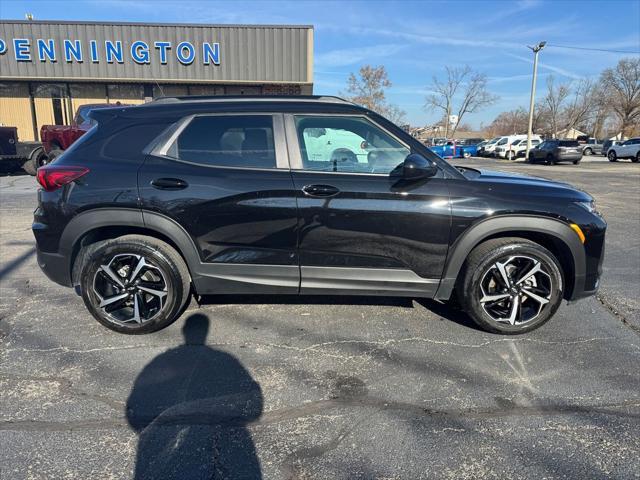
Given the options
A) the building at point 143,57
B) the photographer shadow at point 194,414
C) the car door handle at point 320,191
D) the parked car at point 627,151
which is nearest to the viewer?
the photographer shadow at point 194,414

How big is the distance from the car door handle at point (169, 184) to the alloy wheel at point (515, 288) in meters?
2.47

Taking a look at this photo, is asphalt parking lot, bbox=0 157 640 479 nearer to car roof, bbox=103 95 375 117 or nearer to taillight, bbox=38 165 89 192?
taillight, bbox=38 165 89 192

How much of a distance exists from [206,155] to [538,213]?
8.64 ft

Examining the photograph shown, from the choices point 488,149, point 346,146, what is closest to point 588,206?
point 346,146

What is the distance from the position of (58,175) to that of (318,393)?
2567 millimetres

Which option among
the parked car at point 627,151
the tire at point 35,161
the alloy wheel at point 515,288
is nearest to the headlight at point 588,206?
the alloy wheel at point 515,288

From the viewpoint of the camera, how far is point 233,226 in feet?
11.0

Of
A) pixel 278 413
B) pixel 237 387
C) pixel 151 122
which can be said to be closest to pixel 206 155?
pixel 151 122

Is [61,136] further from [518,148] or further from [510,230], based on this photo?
[518,148]

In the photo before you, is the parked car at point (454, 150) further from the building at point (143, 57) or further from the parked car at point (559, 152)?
the building at point (143, 57)

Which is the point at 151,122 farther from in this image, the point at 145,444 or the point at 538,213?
the point at 538,213

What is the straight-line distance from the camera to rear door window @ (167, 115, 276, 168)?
3.41 m

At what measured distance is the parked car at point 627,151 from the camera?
98.1 feet

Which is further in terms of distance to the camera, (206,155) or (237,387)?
(206,155)
